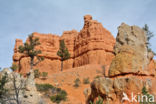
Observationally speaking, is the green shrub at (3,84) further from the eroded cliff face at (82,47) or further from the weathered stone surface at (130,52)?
the eroded cliff face at (82,47)

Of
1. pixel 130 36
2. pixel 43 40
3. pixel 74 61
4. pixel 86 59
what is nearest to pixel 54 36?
pixel 43 40

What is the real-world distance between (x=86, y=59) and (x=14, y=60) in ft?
72.0

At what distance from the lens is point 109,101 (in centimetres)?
1121

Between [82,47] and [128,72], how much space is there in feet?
151

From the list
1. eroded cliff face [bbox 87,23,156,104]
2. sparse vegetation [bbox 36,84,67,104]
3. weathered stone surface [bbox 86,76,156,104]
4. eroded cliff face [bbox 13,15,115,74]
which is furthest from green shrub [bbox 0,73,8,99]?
eroded cliff face [bbox 13,15,115,74]

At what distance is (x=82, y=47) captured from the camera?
2259 inches

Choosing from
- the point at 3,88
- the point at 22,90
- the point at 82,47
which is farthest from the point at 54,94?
the point at 82,47

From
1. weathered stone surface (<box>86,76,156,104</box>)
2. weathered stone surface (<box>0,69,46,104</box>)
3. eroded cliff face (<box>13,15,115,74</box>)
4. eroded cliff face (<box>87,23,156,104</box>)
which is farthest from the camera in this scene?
eroded cliff face (<box>13,15,115,74</box>)

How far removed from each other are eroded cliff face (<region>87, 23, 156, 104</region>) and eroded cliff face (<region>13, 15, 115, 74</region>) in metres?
39.8

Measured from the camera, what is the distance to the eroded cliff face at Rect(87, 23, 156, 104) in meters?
10.8

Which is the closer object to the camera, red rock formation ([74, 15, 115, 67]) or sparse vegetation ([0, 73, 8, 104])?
sparse vegetation ([0, 73, 8, 104])

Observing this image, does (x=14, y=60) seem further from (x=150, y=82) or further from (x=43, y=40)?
(x=150, y=82)

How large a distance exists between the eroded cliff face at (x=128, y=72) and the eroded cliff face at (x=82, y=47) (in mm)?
39821

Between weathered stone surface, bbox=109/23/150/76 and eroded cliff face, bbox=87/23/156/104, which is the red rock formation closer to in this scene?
weathered stone surface, bbox=109/23/150/76
